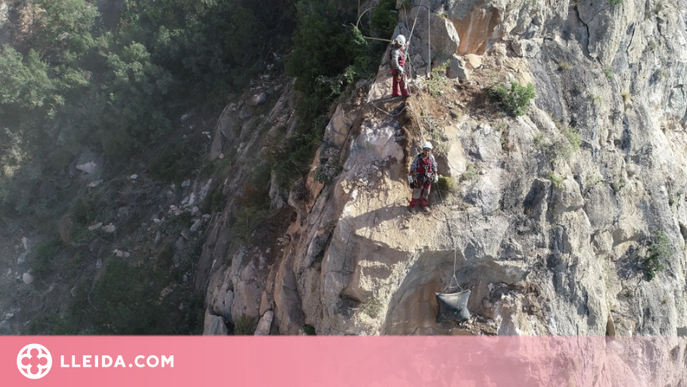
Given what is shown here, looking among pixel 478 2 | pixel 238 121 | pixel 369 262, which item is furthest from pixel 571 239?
pixel 238 121

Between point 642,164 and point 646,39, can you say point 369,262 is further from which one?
point 646,39

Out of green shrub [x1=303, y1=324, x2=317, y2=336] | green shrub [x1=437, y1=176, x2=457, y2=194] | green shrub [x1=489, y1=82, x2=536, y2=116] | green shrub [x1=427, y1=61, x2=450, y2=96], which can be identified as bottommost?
green shrub [x1=303, y1=324, x2=317, y2=336]

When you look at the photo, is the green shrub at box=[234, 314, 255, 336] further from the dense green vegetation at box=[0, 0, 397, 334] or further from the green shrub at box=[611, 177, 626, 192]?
the green shrub at box=[611, 177, 626, 192]

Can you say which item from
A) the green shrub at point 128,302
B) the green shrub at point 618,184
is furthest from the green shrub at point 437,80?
the green shrub at point 128,302

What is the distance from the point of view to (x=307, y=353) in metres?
12.3

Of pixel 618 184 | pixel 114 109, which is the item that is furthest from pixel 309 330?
pixel 114 109

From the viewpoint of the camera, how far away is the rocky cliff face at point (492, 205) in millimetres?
11484

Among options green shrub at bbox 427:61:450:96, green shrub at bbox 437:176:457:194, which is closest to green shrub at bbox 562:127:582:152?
green shrub at bbox 427:61:450:96

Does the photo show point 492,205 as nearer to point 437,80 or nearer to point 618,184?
point 437,80

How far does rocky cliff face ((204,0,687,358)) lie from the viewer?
452 inches

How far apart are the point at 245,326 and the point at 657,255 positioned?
13.0m

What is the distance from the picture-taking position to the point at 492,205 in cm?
1173

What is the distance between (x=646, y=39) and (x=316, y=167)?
Result: 509 inches

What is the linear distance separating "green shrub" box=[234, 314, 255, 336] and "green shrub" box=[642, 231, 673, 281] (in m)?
12.4
